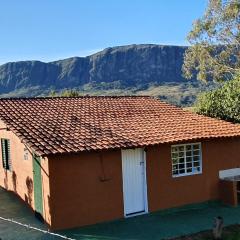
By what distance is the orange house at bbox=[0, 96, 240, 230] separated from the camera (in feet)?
43.8

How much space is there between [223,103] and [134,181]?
11240 mm

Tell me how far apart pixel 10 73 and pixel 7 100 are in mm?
151689

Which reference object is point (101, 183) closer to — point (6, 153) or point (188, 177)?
point (188, 177)

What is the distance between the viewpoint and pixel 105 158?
14.0 metres

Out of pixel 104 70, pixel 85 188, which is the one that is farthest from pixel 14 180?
pixel 104 70

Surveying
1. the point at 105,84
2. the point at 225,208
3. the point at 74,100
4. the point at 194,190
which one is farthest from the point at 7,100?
the point at 105,84

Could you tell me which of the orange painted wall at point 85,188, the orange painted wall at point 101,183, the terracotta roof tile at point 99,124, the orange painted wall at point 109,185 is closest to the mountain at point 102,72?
the terracotta roof tile at point 99,124

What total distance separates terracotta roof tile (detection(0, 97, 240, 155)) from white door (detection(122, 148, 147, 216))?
56cm

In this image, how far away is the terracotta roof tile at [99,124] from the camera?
13977 millimetres

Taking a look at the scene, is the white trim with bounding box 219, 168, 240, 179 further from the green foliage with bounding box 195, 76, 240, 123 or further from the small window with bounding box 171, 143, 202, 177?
the green foliage with bounding box 195, 76, 240, 123

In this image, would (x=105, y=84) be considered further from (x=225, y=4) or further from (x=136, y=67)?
(x=225, y=4)

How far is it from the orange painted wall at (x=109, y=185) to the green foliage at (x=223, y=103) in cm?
721

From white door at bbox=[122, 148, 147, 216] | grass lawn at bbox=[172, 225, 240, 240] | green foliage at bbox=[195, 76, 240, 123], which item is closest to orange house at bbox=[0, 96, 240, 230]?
white door at bbox=[122, 148, 147, 216]

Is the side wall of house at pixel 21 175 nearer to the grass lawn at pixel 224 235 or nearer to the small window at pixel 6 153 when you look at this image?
the small window at pixel 6 153
